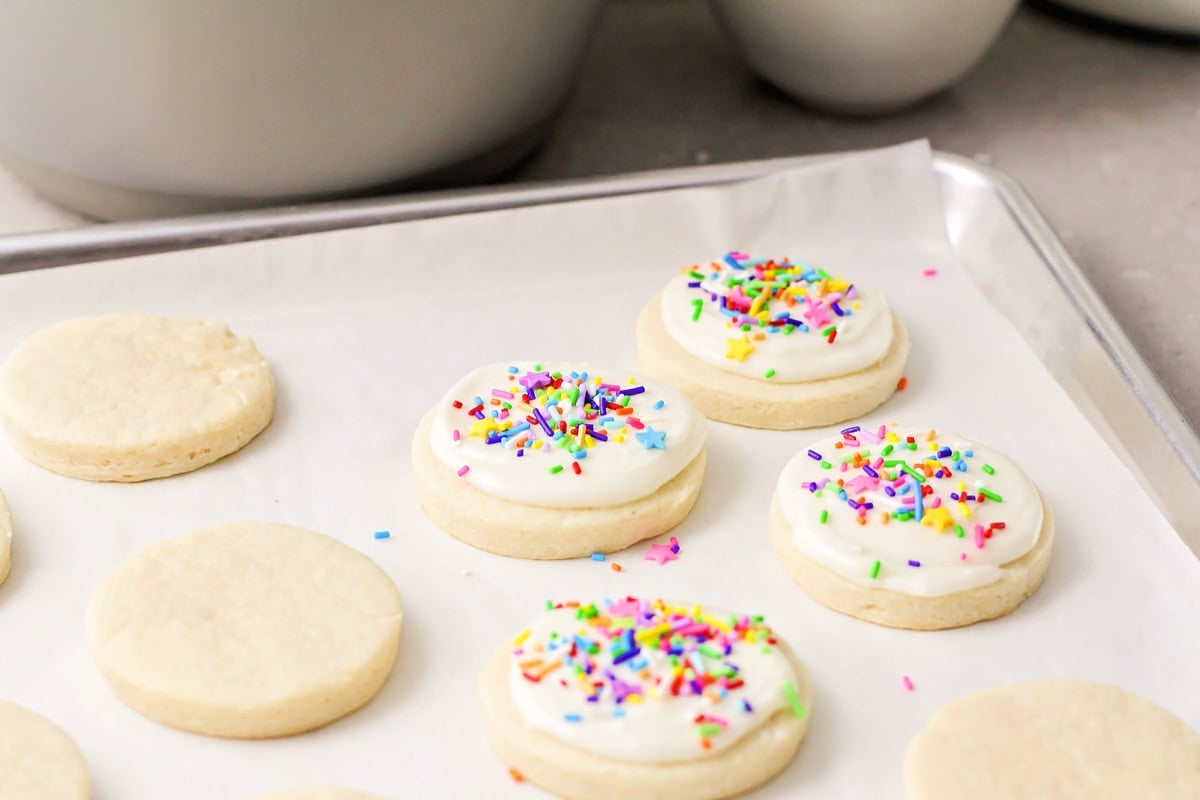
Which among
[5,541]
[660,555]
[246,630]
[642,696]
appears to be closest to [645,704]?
[642,696]

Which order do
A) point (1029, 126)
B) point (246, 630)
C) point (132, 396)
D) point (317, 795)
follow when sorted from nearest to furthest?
point (317, 795)
point (246, 630)
point (132, 396)
point (1029, 126)

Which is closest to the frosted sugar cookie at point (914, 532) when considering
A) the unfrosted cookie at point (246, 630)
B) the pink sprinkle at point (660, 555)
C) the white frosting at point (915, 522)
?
the white frosting at point (915, 522)

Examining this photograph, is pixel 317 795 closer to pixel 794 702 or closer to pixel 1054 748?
pixel 794 702

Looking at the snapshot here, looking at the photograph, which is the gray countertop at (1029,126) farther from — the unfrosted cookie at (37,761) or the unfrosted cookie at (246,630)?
the unfrosted cookie at (37,761)

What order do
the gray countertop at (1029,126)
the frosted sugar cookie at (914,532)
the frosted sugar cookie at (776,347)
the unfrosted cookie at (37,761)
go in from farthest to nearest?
the gray countertop at (1029,126) < the frosted sugar cookie at (776,347) < the frosted sugar cookie at (914,532) < the unfrosted cookie at (37,761)

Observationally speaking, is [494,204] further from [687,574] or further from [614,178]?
[687,574]

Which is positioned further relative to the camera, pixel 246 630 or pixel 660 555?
pixel 660 555
